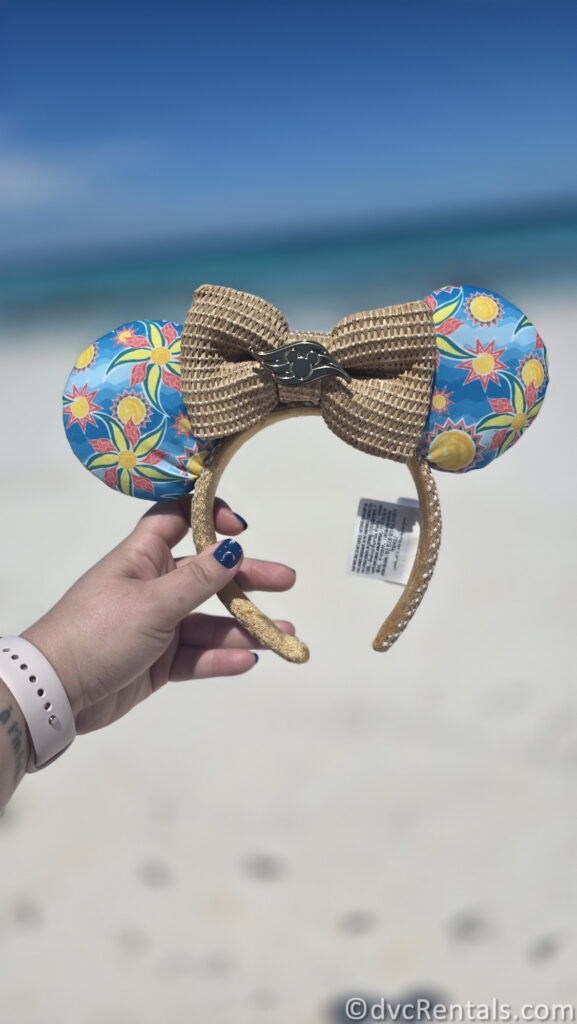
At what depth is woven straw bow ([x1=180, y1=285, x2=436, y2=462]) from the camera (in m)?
1.14

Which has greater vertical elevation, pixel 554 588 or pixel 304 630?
pixel 554 588

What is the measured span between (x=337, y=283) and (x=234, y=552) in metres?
4.09

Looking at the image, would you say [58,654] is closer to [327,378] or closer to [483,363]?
[327,378]

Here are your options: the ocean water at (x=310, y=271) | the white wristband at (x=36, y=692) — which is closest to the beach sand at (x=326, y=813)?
the white wristband at (x=36, y=692)

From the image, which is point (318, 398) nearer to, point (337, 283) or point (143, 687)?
point (143, 687)

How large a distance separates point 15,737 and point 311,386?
2.06ft

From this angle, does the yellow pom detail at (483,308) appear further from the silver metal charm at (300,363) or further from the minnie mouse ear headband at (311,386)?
the silver metal charm at (300,363)

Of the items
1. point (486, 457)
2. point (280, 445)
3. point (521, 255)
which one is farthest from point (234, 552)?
point (521, 255)

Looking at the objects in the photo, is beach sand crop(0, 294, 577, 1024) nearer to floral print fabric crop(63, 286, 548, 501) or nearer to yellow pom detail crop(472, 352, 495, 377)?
floral print fabric crop(63, 286, 548, 501)

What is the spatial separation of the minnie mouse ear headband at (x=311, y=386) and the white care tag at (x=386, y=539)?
35 millimetres

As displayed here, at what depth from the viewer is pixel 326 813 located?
1851 millimetres

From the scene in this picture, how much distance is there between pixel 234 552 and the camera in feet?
4.11

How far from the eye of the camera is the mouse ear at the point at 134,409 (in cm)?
122

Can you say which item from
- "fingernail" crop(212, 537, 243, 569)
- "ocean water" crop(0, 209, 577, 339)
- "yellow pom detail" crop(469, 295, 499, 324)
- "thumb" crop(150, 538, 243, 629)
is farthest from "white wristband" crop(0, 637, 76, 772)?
"ocean water" crop(0, 209, 577, 339)
